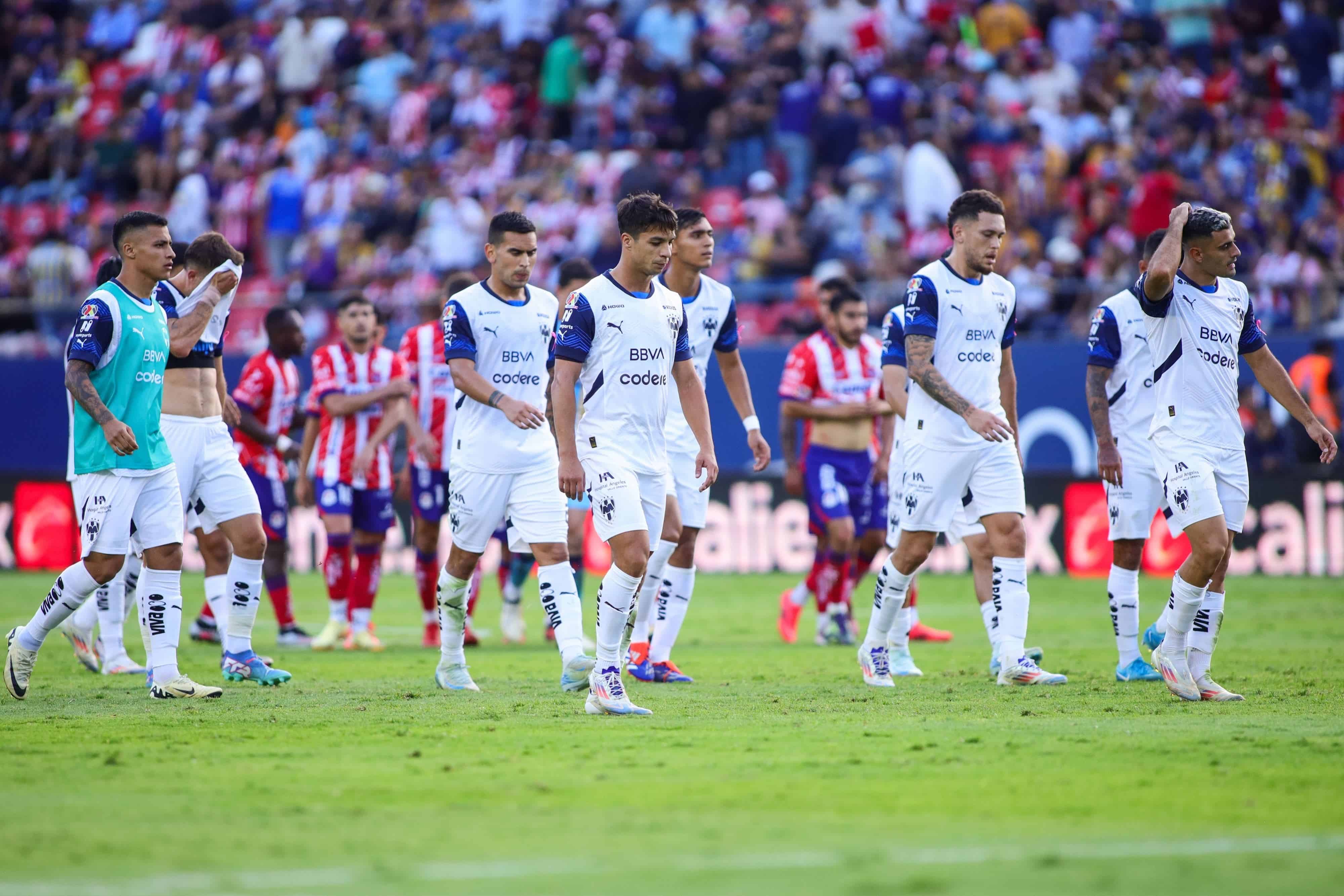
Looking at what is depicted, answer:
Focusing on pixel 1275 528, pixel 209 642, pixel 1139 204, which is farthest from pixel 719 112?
pixel 209 642

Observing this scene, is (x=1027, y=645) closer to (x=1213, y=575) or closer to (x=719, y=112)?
(x=1213, y=575)

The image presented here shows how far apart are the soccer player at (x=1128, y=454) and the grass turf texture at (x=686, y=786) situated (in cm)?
53

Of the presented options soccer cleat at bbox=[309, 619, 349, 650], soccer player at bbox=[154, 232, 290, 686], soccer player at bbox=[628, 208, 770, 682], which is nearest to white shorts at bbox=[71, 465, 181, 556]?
soccer player at bbox=[154, 232, 290, 686]

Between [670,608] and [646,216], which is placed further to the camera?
[670,608]

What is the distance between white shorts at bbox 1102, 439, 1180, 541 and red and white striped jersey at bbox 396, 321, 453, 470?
19.0 ft

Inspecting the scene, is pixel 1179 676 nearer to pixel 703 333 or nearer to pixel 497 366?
pixel 703 333

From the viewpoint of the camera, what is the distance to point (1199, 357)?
30.8ft

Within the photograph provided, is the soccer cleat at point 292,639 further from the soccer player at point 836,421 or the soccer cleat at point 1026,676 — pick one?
the soccer cleat at point 1026,676

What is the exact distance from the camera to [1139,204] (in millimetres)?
22453

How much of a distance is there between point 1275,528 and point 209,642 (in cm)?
1247

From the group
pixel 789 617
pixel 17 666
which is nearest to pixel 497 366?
pixel 17 666

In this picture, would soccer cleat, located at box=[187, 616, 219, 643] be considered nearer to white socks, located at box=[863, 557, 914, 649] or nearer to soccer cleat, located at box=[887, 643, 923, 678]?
soccer cleat, located at box=[887, 643, 923, 678]

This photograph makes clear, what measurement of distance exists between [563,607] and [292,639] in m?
4.85

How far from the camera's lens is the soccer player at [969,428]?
9977 mm
